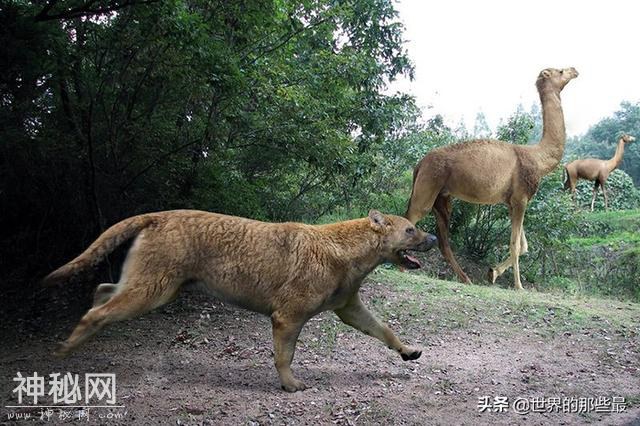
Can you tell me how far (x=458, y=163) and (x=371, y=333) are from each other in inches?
217

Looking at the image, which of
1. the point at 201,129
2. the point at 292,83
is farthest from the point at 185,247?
the point at 292,83

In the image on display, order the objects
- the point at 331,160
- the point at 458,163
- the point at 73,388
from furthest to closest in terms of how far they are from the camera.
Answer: the point at 458,163 → the point at 331,160 → the point at 73,388

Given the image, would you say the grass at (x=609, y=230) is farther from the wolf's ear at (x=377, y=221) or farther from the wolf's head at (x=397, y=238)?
the wolf's ear at (x=377, y=221)

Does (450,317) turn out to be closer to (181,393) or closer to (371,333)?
(371,333)

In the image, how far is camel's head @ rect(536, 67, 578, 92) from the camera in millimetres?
11672

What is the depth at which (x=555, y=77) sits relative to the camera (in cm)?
1172

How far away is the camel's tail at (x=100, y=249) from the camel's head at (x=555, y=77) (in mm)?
9212

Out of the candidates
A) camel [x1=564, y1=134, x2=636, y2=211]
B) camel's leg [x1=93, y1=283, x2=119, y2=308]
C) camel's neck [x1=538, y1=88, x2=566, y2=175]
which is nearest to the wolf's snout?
camel's leg [x1=93, y1=283, x2=119, y2=308]

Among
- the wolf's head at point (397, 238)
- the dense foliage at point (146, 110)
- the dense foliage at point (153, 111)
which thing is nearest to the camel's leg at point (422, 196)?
the dense foliage at point (153, 111)

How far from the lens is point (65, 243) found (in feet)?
25.6

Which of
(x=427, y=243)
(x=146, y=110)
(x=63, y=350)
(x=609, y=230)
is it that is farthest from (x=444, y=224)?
(x=609, y=230)

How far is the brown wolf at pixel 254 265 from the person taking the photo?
5031 mm

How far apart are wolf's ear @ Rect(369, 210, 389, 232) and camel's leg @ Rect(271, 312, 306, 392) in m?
1.22

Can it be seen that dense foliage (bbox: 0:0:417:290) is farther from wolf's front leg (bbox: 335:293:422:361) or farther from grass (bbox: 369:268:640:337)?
wolf's front leg (bbox: 335:293:422:361)
